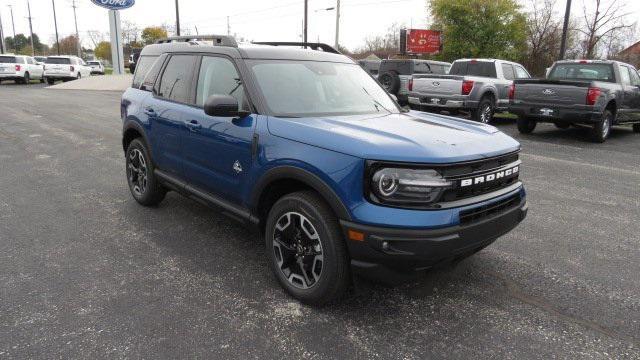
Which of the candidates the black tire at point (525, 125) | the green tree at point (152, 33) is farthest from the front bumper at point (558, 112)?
the green tree at point (152, 33)

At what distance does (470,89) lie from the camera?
12594 millimetres

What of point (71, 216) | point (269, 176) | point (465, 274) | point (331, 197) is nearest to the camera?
point (331, 197)

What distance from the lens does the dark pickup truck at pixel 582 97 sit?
33.5 feet

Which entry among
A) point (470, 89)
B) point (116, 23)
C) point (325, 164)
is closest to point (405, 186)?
point (325, 164)

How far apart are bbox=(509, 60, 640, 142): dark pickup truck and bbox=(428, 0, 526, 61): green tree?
2362 centimetres

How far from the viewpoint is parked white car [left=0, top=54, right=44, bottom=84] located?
96.8 feet

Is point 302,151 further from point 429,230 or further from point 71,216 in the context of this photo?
point 71,216

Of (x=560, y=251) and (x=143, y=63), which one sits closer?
(x=560, y=251)

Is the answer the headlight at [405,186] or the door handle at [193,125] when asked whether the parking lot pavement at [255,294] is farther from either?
the door handle at [193,125]

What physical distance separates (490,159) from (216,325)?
204 cm

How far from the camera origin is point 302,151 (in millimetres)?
3098

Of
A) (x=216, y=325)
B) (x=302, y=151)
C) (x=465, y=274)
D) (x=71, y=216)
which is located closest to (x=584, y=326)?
(x=465, y=274)

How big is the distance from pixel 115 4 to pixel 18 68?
24.4ft

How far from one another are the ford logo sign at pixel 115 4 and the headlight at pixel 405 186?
34660 millimetres
